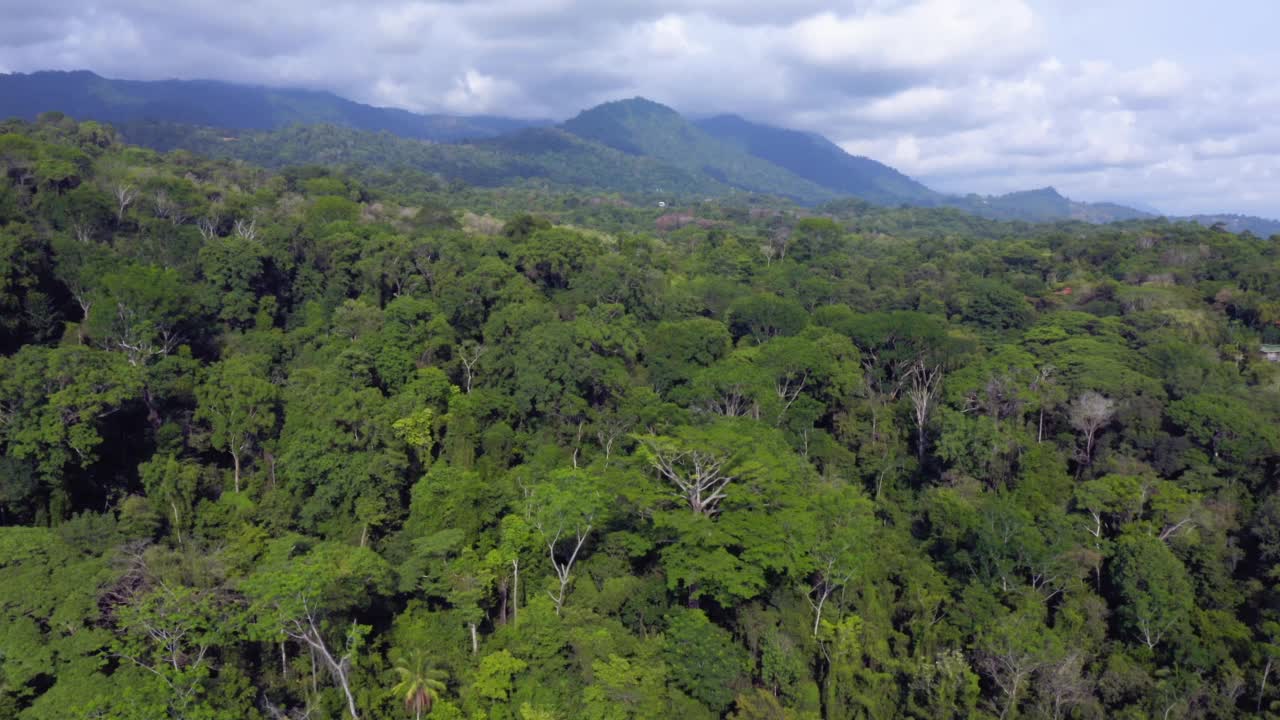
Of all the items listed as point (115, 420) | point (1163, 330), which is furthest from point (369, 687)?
point (1163, 330)

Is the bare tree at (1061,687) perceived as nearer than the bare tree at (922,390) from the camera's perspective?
Yes

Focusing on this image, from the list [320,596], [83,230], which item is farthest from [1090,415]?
[83,230]

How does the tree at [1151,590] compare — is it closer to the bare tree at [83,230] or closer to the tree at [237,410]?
the tree at [237,410]

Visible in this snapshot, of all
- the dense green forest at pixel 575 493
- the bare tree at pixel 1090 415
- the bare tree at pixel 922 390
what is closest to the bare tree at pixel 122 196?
the dense green forest at pixel 575 493

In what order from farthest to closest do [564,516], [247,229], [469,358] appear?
[247,229] < [469,358] < [564,516]

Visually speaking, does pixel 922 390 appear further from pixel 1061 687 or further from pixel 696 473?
pixel 696 473

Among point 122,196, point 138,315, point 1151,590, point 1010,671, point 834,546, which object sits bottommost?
point 1010,671
